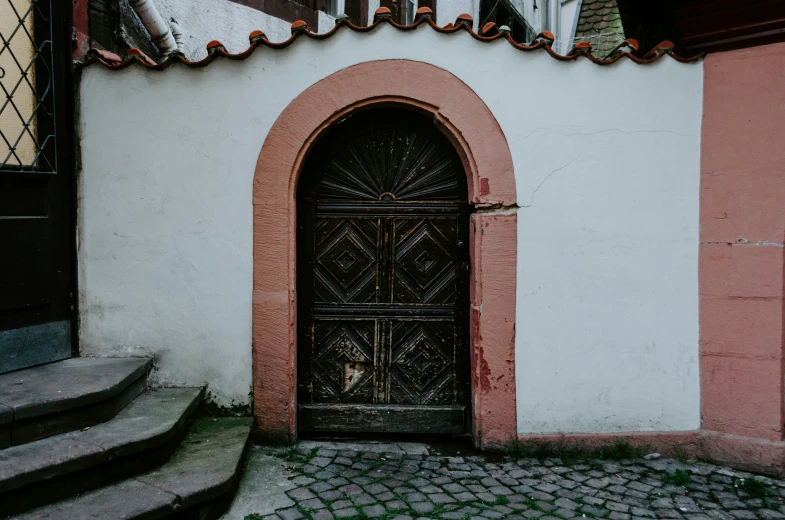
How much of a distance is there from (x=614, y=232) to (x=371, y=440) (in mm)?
2335

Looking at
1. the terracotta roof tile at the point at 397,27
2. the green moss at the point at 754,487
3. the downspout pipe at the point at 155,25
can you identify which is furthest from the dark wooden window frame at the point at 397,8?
the green moss at the point at 754,487

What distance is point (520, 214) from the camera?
14.5ft

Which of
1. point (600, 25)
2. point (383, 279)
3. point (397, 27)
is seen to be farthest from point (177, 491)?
point (600, 25)

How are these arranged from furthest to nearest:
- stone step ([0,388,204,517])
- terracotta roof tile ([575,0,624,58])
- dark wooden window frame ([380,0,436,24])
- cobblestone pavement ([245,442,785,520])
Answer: terracotta roof tile ([575,0,624,58]) < dark wooden window frame ([380,0,436,24]) < cobblestone pavement ([245,442,785,520]) < stone step ([0,388,204,517])

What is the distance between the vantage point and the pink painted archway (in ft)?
14.4

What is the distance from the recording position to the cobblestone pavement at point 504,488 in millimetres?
3582

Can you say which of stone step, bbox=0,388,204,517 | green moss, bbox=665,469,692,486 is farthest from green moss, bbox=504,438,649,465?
stone step, bbox=0,388,204,517

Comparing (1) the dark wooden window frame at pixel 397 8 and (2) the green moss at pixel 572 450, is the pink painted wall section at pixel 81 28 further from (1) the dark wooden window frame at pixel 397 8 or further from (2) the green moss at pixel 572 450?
(1) the dark wooden window frame at pixel 397 8

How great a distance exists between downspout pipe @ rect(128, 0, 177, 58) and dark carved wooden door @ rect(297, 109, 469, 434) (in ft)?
5.57

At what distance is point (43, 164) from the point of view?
13.9ft

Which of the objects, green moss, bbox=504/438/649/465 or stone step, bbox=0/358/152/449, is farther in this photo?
green moss, bbox=504/438/649/465

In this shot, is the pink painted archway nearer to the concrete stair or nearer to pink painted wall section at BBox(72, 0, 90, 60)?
the concrete stair

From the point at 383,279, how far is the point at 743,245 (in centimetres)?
251

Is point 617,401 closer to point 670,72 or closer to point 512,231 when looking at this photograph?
point 512,231
